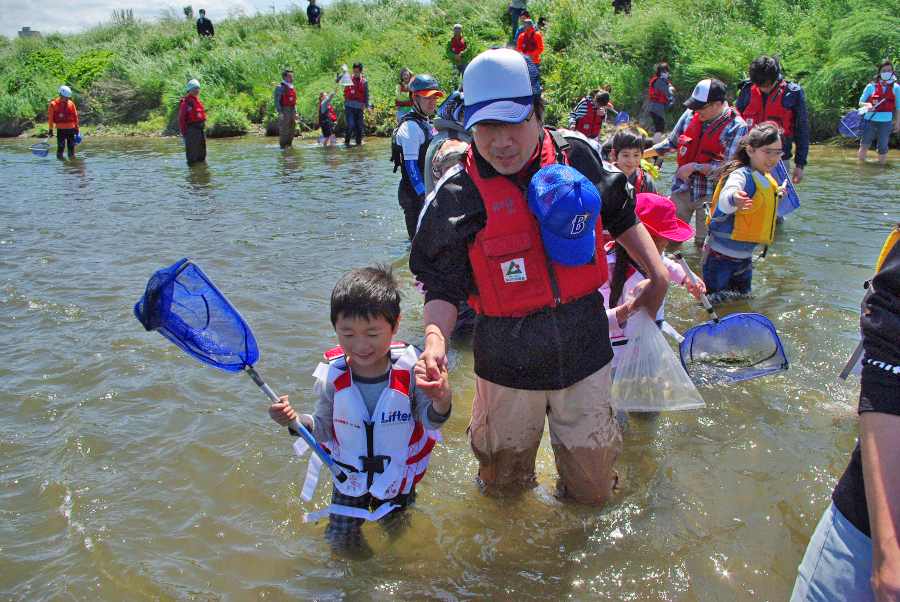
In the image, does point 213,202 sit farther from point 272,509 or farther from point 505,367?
point 505,367

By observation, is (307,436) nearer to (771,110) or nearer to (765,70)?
(765,70)

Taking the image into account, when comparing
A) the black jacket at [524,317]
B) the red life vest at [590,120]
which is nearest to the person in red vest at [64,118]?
the red life vest at [590,120]

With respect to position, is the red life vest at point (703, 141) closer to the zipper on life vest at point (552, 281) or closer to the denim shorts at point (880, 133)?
the zipper on life vest at point (552, 281)

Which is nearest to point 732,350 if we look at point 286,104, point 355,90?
point 355,90

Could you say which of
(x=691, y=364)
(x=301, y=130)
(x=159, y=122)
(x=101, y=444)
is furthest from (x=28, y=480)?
(x=159, y=122)

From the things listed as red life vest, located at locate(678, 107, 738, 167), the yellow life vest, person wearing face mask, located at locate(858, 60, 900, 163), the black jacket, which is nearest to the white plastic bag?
the black jacket

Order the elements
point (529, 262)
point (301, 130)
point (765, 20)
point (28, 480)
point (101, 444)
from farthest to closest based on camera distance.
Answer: point (301, 130), point (765, 20), point (101, 444), point (28, 480), point (529, 262)

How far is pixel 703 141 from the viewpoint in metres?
6.70

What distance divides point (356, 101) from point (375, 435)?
17049 millimetres

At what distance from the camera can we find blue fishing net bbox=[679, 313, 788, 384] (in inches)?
167

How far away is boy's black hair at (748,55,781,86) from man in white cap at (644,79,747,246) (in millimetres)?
619

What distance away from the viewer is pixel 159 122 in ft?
86.3

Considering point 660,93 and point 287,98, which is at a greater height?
point 287,98

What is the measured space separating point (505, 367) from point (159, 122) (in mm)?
27764
